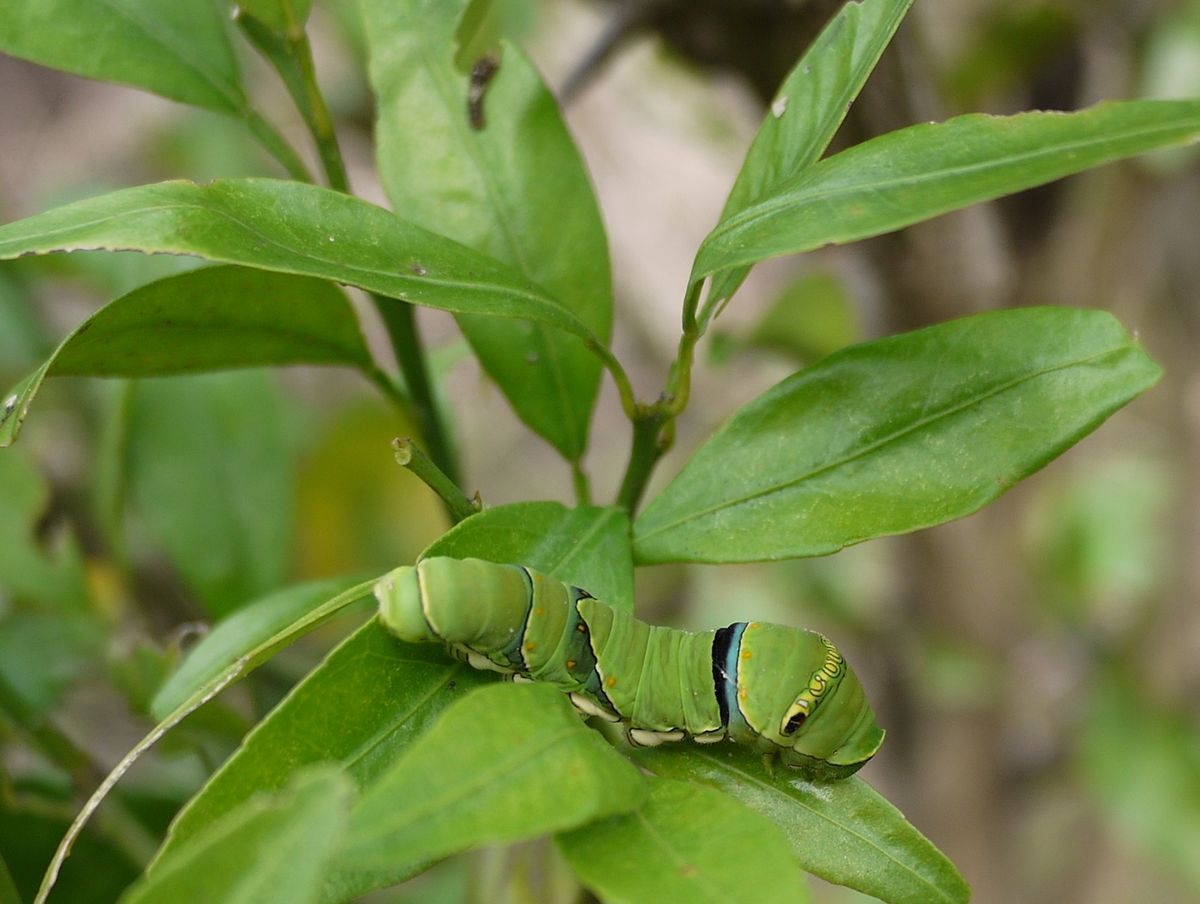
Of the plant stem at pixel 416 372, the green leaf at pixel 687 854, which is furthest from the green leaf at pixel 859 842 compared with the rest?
the plant stem at pixel 416 372

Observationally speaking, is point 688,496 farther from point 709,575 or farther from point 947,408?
point 709,575

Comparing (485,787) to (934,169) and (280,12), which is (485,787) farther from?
(280,12)

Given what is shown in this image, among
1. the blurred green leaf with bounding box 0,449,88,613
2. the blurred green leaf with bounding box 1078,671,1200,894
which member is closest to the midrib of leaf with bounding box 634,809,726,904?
the blurred green leaf with bounding box 0,449,88,613

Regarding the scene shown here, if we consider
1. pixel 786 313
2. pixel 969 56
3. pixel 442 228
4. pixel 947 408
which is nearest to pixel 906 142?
pixel 947 408

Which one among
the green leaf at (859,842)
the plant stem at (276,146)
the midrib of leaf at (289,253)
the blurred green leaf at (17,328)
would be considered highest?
the plant stem at (276,146)

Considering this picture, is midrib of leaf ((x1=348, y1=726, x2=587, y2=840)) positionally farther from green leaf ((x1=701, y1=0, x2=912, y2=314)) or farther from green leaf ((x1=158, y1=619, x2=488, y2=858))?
green leaf ((x1=701, y1=0, x2=912, y2=314))

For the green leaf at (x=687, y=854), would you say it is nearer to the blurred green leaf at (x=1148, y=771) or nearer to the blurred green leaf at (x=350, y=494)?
the blurred green leaf at (x=350, y=494)
